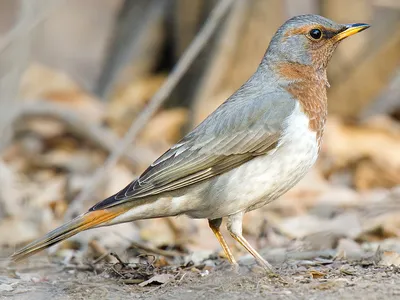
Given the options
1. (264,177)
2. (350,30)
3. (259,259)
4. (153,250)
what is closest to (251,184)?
(264,177)

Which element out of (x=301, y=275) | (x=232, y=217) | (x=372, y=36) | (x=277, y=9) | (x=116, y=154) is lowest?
(x=301, y=275)

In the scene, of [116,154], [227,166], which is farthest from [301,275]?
[116,154]

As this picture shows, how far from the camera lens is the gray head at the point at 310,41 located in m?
6.60

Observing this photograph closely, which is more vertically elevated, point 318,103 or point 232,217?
point 318,103

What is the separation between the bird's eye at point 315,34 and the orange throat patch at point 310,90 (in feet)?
0.74

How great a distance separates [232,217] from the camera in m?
6.12

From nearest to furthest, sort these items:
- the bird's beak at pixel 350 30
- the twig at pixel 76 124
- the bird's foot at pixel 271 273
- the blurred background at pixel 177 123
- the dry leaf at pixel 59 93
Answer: the bird's foot at pixel 271 273 → the bird's beak at pixel 350 30 → the blurred background at pixel 177 123 → the twig at pixel 76 124 → the dry leaf at pixel 59 93

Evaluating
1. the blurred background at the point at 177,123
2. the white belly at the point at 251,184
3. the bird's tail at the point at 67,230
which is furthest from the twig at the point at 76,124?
the bird's tail at the point at 67,230

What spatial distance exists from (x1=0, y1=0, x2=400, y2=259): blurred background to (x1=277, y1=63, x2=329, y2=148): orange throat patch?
→ 3.18 ft

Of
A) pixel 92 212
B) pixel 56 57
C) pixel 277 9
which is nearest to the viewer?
pixel 92 212

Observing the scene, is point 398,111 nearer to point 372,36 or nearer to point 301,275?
point 372,36

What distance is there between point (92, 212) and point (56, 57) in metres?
11.6

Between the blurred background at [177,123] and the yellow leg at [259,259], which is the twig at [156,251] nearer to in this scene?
the blurred background at [177,123]

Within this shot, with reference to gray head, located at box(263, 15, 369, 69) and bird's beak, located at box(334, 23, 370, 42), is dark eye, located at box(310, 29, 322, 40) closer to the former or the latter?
gray head, located at box(263, 15, 369, 69)
